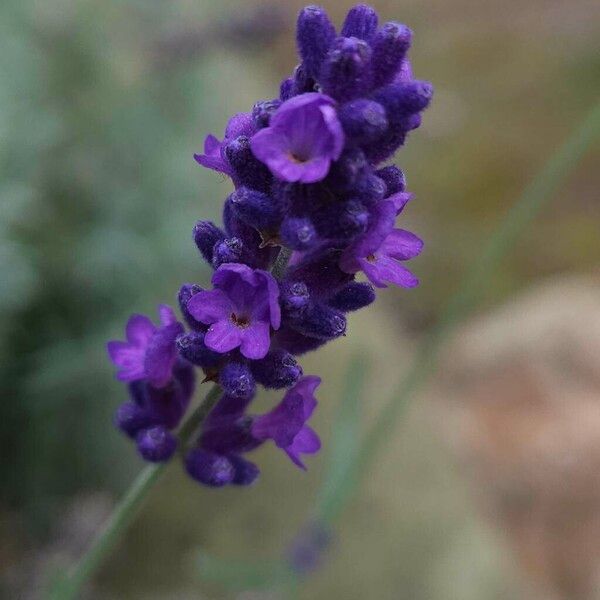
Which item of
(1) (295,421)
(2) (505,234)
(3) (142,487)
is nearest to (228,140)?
(1) (295,421)

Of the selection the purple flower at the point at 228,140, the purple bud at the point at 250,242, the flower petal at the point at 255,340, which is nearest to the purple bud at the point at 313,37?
the purple flower at the point at 228,140

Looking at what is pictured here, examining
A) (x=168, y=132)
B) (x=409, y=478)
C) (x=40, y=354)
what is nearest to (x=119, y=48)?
(x=168, y=132)

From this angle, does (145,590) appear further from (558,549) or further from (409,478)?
(558,549)

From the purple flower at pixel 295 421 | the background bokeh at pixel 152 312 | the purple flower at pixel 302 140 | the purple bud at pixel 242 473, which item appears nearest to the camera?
the purple flower at pixel 302 140

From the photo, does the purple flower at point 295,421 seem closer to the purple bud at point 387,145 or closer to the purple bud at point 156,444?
the purple bud at point 156,444

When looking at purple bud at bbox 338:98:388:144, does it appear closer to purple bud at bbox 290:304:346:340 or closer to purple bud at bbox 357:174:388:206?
purple bud at bbox 357:174:388:206

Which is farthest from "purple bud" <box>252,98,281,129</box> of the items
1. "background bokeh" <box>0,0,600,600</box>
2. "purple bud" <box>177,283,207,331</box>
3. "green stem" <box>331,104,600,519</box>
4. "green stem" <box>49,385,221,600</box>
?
"background bokeh" <box>0,0,600,600</box>
